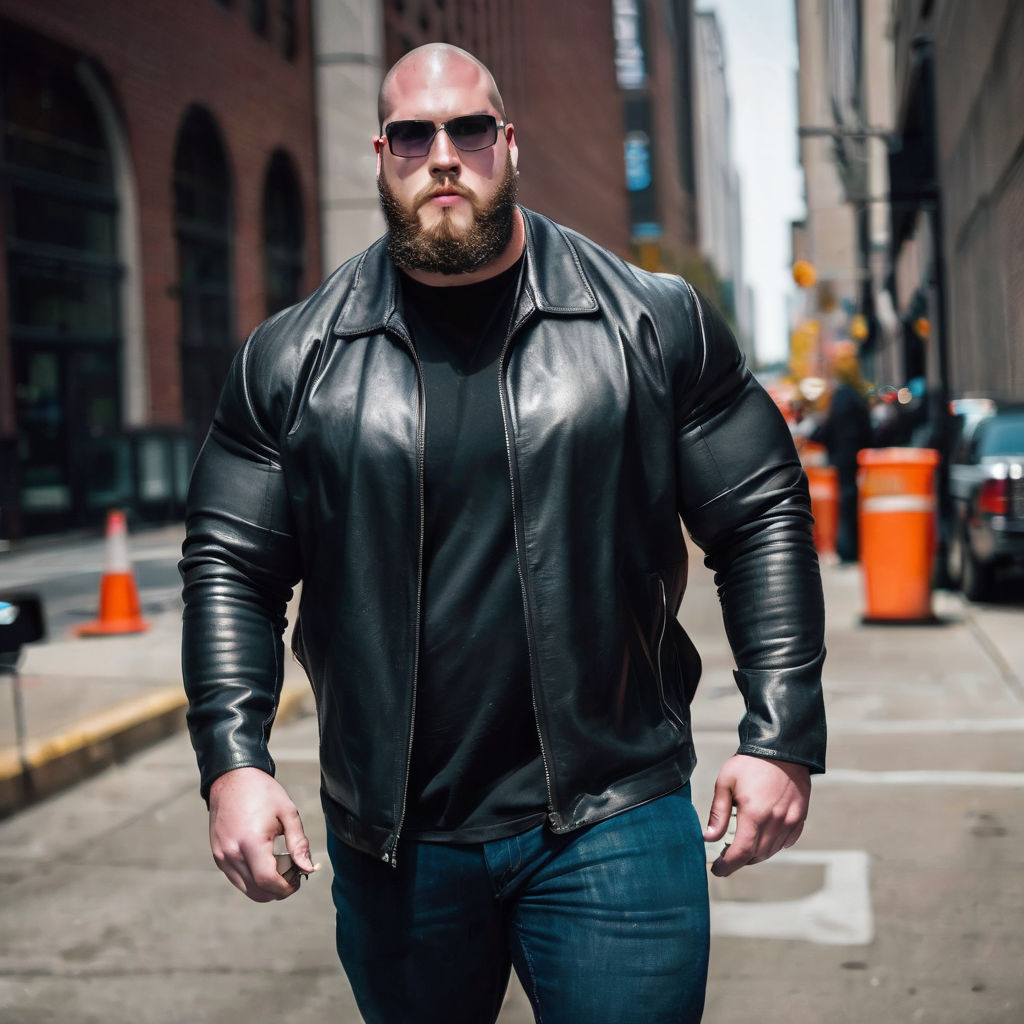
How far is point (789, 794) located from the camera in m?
2.26

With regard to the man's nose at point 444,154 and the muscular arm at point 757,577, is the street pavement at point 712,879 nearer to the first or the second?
the muscular arm at point 757,577

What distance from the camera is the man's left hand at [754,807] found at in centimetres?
221

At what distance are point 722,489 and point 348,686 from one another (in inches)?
25.6

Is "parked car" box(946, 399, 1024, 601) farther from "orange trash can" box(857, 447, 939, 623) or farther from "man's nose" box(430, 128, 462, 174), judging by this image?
"man's nose" box(430, 128, 462, 174)

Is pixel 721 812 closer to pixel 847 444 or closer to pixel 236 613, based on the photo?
pixel 236 613

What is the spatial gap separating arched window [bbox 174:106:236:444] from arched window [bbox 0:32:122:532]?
2.64 m

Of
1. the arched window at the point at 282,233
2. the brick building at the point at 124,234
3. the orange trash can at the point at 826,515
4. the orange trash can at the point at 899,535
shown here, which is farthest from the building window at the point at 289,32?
the orange trash can at the point at 899,535

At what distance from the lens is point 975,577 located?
42.6ft

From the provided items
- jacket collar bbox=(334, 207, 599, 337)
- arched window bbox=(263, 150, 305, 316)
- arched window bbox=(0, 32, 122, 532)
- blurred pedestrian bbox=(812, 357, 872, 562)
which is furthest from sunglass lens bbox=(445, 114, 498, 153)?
arched window bbox=(263, 150, 305, 316)

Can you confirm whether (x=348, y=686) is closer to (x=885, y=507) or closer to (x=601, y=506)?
(x=601, y=506)

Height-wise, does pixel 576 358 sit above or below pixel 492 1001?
above

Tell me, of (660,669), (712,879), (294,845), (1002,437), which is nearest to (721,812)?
(660,669)

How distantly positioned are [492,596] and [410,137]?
714mm

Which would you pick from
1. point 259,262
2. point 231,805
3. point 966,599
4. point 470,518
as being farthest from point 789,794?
point 259,262
